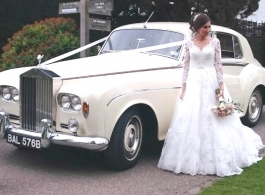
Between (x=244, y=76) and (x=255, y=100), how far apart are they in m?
0.86

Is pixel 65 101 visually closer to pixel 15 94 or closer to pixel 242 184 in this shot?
pixel 15 94

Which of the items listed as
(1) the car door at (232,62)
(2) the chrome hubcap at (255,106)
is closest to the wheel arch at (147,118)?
(1) the car door at (232,62)

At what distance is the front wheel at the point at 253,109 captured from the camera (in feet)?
27.2

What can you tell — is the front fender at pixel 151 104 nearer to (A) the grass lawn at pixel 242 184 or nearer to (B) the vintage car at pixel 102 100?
(B) the vintage car at pixel 102 100

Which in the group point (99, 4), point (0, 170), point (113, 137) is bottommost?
point (0, 170)

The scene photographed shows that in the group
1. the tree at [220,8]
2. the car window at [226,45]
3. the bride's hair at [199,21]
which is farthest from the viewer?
the tree at [220,8]

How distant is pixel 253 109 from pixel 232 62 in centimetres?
123

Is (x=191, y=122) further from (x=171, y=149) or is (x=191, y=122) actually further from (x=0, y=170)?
(x=0, y=170)

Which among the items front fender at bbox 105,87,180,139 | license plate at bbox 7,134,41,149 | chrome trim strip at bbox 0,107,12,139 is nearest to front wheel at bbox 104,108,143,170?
front fender at bbox 105,87,180,139

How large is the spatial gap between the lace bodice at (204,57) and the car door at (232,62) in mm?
1345

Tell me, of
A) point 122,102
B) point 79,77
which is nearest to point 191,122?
point 122,102

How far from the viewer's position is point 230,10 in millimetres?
12602

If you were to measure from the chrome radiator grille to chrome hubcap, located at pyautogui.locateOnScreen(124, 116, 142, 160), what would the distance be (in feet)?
3.01

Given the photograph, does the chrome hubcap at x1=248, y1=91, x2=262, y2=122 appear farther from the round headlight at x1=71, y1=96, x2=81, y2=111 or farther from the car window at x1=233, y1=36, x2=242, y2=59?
the round headlight at x1=71, y1=96, x2=81, y2=111
